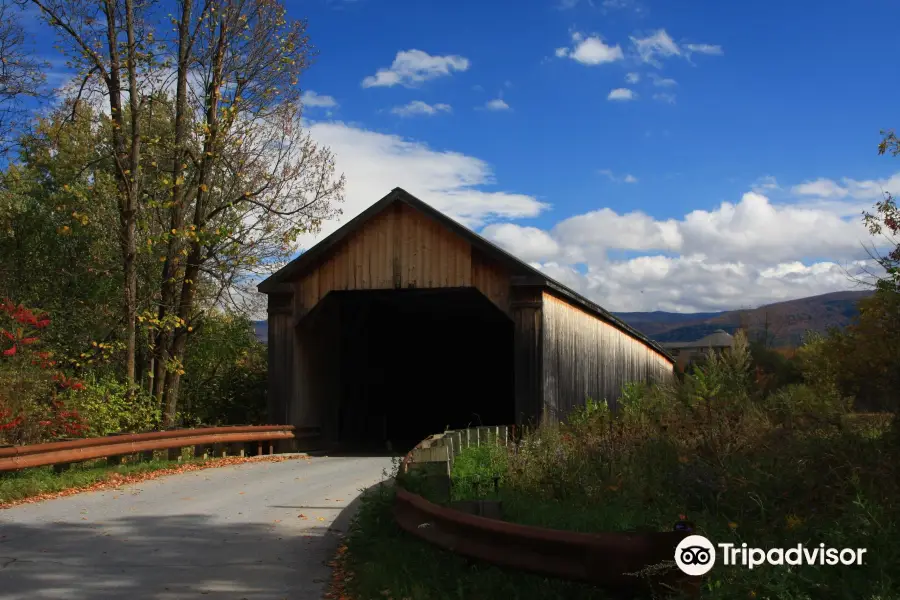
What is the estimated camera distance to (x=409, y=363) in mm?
27906

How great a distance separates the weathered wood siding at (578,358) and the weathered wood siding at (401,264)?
4.92 feet

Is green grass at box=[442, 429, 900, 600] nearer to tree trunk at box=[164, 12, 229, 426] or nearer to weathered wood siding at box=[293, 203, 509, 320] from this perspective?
weathered wood siding at box=[293, 203, 509, 320]

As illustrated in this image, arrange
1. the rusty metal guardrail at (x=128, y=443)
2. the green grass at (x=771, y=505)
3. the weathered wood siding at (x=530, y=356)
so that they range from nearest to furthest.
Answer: the green grass at (x=771, y=505)
the rusty metal guardrail at (x=128, y=443)
the weathered wood siding at (x=530, y=356)

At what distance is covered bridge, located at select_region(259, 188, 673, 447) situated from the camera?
18.0 m

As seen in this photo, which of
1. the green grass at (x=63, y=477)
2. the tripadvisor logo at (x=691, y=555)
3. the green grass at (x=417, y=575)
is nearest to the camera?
the tripadvisor logo at (x=691, y=555)

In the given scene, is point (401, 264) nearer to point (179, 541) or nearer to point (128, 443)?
point (128, 443)

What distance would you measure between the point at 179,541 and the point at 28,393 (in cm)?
919

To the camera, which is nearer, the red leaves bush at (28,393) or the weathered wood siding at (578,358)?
the red leaves bush at (28,393)

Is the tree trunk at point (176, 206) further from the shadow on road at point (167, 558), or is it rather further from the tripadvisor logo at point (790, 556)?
the tripadvisor logo at point (790, 556)

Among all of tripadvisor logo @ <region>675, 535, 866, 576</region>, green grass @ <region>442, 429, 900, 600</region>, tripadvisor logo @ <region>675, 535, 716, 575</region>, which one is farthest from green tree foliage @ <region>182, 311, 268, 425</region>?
tripadvisor logo @ <region>675, 535, 716, 575</region>

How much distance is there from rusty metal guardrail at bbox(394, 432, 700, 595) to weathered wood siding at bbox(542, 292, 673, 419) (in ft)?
41.2

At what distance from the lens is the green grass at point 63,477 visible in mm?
11062

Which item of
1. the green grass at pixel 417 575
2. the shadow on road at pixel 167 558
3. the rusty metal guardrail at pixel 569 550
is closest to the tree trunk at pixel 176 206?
the shadow on road at pixel 167 558

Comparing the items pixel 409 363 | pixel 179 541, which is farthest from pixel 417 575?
pixel 409 363
